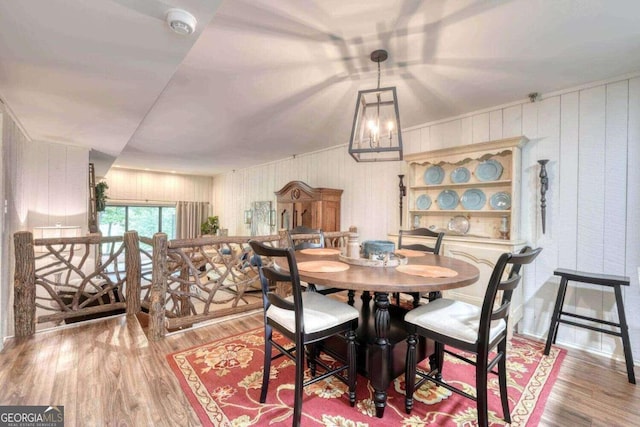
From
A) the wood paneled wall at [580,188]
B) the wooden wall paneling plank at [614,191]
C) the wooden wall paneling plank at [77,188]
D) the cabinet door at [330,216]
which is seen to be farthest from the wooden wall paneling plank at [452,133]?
the wooden wall paneling plank at [77,188]

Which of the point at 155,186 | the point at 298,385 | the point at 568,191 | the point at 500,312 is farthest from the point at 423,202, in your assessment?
the point at 155,186

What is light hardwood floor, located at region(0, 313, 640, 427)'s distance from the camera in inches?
62.4

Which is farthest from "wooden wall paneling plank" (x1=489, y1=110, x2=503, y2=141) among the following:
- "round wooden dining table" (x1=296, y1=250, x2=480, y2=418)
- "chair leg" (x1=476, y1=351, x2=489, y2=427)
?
"chair leg" (x1=476, y1=351, x2=489, y2=427)

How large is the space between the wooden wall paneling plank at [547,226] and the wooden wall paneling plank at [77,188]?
19.4 feet

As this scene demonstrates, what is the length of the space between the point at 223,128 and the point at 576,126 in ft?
12.9

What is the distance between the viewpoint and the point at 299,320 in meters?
1.42

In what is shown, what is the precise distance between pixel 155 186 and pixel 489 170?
8.10 meters

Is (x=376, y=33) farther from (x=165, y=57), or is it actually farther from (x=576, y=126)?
(x=576, y=126)

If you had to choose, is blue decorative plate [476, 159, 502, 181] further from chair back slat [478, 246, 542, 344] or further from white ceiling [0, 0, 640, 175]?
chair back slat [478, 246, 542, 344]

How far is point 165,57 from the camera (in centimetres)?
177

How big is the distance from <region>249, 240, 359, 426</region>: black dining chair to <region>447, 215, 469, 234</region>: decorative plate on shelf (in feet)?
7.31

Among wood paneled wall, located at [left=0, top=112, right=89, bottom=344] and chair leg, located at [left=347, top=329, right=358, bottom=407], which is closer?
chair leg, located at [left=347, top=329, right=358, bottom=407]

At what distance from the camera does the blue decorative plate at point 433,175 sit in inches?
133

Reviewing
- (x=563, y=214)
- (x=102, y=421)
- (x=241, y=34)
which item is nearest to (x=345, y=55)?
(x=241, y=34)
